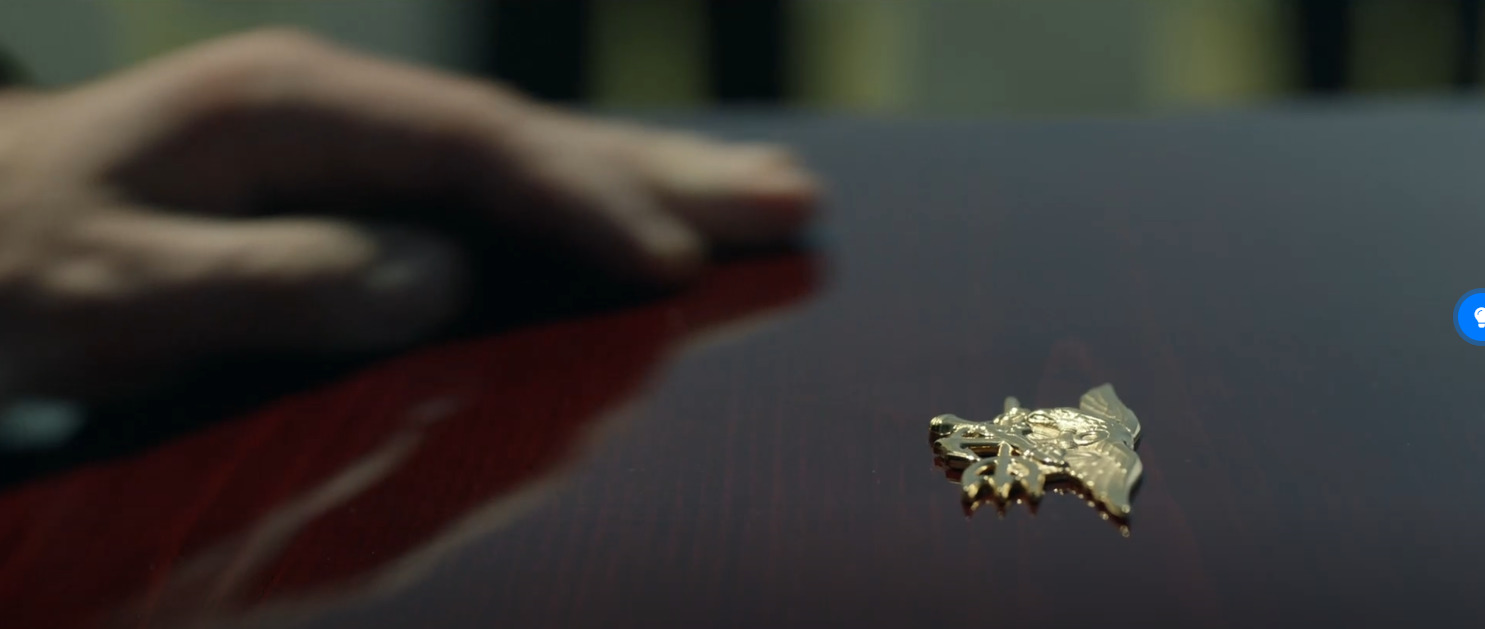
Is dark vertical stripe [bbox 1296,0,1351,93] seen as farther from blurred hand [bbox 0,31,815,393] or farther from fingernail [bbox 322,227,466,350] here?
fingernail [bbox 322,227,466,350]

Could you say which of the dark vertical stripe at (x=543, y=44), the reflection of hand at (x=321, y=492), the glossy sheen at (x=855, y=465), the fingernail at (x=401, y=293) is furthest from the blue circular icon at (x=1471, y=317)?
the dark vertical stripe at (x=543, y=44)

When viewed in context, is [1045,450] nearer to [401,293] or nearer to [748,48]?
[401,293]

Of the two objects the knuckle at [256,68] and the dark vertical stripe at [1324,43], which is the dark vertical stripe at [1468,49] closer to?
the dark vertical stripe at [1324,43]

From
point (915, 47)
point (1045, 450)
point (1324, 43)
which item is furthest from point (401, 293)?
point (1324, 43)

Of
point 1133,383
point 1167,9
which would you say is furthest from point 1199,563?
point 1167,9

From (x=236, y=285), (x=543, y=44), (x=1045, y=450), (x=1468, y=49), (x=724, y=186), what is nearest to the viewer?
(x=1045, y=450)

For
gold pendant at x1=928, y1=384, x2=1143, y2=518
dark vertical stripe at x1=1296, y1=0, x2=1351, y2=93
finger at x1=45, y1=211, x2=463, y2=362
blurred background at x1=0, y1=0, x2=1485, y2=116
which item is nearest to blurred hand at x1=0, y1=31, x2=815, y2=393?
finger at x1=45, y1=211, x2=463, y2=362
